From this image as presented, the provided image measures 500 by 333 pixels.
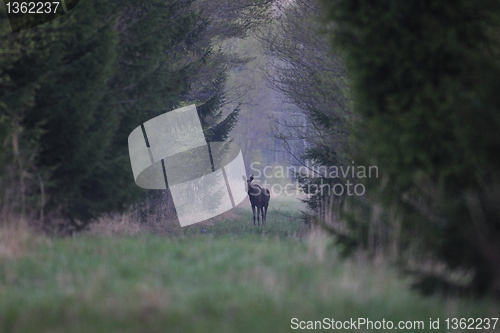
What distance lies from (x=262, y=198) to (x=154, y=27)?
28.2 feet

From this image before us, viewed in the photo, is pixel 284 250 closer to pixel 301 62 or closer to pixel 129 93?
pixel 129 93

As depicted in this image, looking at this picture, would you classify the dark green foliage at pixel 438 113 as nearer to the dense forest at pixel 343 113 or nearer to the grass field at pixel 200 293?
the dense forest at pixel 343 113

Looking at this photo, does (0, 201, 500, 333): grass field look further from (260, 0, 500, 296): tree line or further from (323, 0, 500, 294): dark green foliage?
(323, 0, 500, 294): dark green foliage

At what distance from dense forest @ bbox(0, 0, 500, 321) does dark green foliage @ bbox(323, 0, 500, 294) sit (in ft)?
0.05

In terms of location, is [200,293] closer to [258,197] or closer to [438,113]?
[438,113]

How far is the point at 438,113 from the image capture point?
5.30 meters

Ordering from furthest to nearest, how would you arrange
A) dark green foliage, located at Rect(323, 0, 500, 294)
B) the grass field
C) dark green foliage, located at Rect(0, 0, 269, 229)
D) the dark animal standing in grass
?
the dark animal standing in grass, dark green foliage, located at Rect(0, 0, 269, 229), dark green foliage, located at Rect(323, 0, 500, 294), the grass field

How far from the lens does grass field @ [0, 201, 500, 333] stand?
4484mm

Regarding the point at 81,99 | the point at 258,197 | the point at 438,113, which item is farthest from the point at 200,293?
the point at 258,197

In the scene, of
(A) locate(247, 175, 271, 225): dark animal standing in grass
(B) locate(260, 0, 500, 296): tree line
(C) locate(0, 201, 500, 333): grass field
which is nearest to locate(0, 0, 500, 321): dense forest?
(B) locate(260, 0, 500, 296): tree line

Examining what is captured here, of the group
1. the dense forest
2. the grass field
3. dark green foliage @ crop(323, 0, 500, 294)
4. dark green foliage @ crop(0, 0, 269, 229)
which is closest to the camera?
the grass field

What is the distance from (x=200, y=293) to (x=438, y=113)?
10.0 feet

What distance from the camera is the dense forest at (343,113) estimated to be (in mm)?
5090

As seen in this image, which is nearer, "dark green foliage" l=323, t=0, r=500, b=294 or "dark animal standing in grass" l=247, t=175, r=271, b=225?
"dark green foliage" l=323, t=0, r=500, b=294
